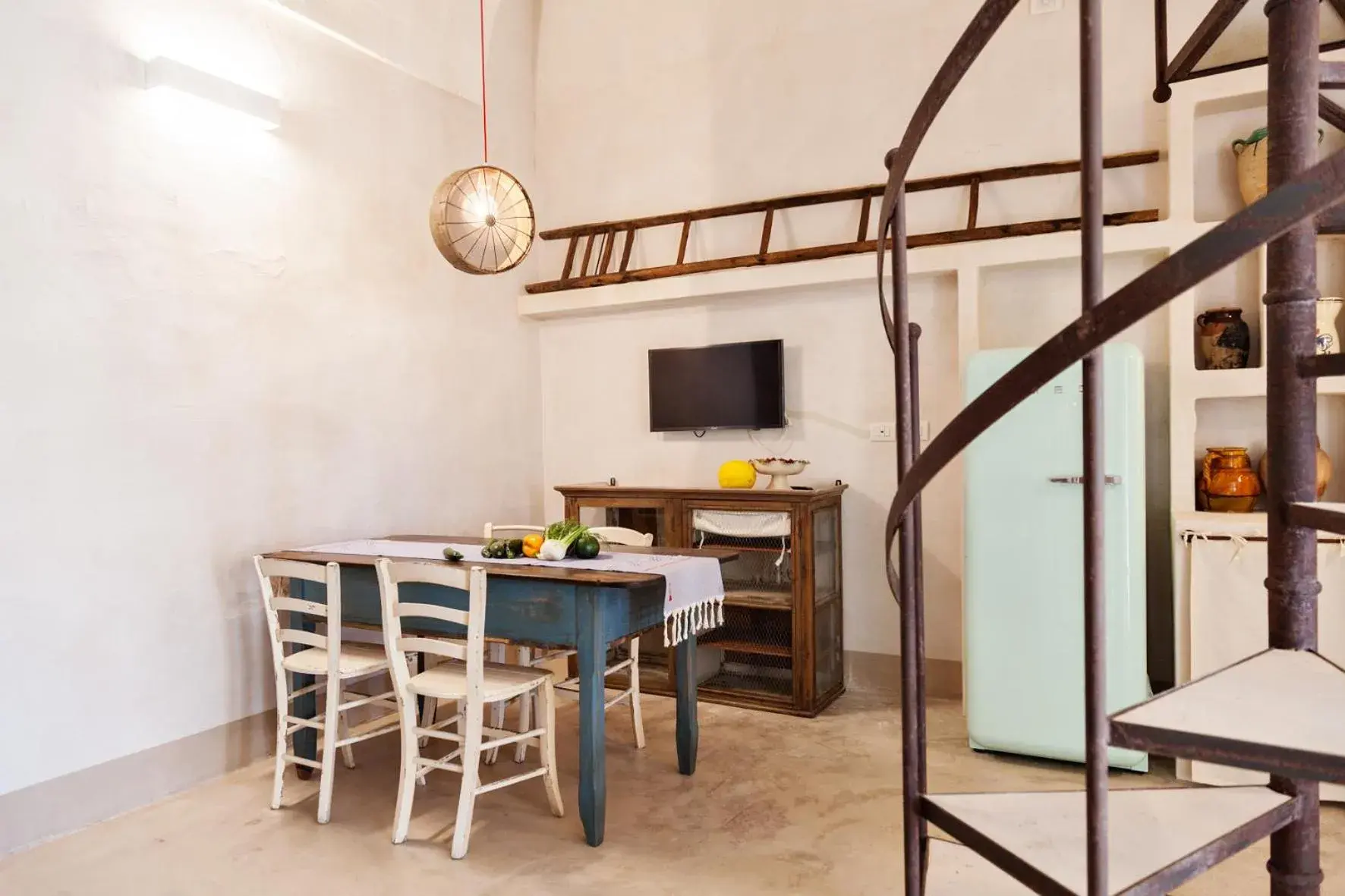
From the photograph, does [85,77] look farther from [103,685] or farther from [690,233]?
[690,233]

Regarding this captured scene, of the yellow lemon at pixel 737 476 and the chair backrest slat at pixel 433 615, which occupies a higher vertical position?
the yellow lemon at pixel 737 476

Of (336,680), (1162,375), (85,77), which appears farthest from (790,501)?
(85,77)

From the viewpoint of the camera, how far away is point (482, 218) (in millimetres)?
3430

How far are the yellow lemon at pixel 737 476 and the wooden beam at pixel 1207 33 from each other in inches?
115

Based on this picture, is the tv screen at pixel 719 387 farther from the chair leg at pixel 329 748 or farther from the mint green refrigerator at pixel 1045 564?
the chair leg at pixel 329 748

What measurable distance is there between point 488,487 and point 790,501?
1816 millimetres

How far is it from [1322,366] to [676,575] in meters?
2.04

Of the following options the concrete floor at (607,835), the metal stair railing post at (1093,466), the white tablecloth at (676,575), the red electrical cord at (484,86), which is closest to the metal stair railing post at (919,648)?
the metal stair railing post at (1093,466)

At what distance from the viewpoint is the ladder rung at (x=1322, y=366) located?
1.24 m

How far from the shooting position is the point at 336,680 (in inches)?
120

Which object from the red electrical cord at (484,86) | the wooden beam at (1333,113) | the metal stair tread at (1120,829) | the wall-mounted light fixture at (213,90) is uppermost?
the red electrical cord at (484,86)

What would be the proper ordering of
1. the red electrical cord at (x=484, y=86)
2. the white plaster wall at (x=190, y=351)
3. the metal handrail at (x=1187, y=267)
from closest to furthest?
the metal handrail at (x=1187, y=267) → the white plaster wall at (x=190, y=351) → the red electrical cord at (x=484, y=86)

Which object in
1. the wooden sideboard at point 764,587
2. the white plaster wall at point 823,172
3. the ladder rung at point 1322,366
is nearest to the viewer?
the ladder rung at point 1322,366

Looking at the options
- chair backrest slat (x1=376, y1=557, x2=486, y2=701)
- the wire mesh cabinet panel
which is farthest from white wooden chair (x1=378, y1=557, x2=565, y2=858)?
the wire mesh cabinet panel
